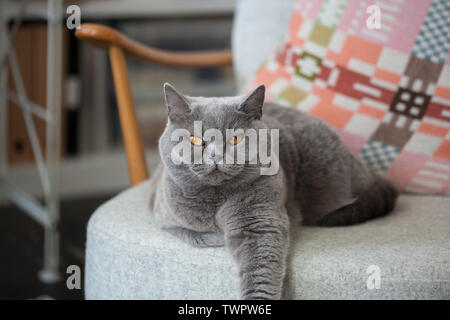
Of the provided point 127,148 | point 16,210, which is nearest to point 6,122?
point 16,210

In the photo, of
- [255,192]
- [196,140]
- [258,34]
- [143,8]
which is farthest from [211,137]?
[143,8]

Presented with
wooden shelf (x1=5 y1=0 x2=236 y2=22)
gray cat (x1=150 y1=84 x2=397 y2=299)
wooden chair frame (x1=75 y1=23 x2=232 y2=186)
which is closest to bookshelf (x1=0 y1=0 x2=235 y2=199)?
wooden shelf (x1=5 y1=0 x2=236 y2=22)

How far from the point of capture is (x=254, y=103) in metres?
0.87

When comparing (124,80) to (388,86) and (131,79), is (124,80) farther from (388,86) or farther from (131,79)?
(131,79)

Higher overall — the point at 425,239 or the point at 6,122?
the point at 6,122

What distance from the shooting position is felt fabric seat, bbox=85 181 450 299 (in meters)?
0.87

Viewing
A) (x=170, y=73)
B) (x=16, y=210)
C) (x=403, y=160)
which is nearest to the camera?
(x=403, y=160)

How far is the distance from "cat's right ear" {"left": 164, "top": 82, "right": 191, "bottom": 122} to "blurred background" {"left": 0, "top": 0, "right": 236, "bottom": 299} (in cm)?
135

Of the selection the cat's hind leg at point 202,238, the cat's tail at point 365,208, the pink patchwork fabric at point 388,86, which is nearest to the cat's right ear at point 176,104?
the cat's hind leg at point 202,238

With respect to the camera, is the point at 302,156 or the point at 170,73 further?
the point at 170,73

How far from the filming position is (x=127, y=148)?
4.16 feet

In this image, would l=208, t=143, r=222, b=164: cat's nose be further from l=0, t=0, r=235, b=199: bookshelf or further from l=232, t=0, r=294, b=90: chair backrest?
l=0, t=0, r=235, b=199: bookshelf
